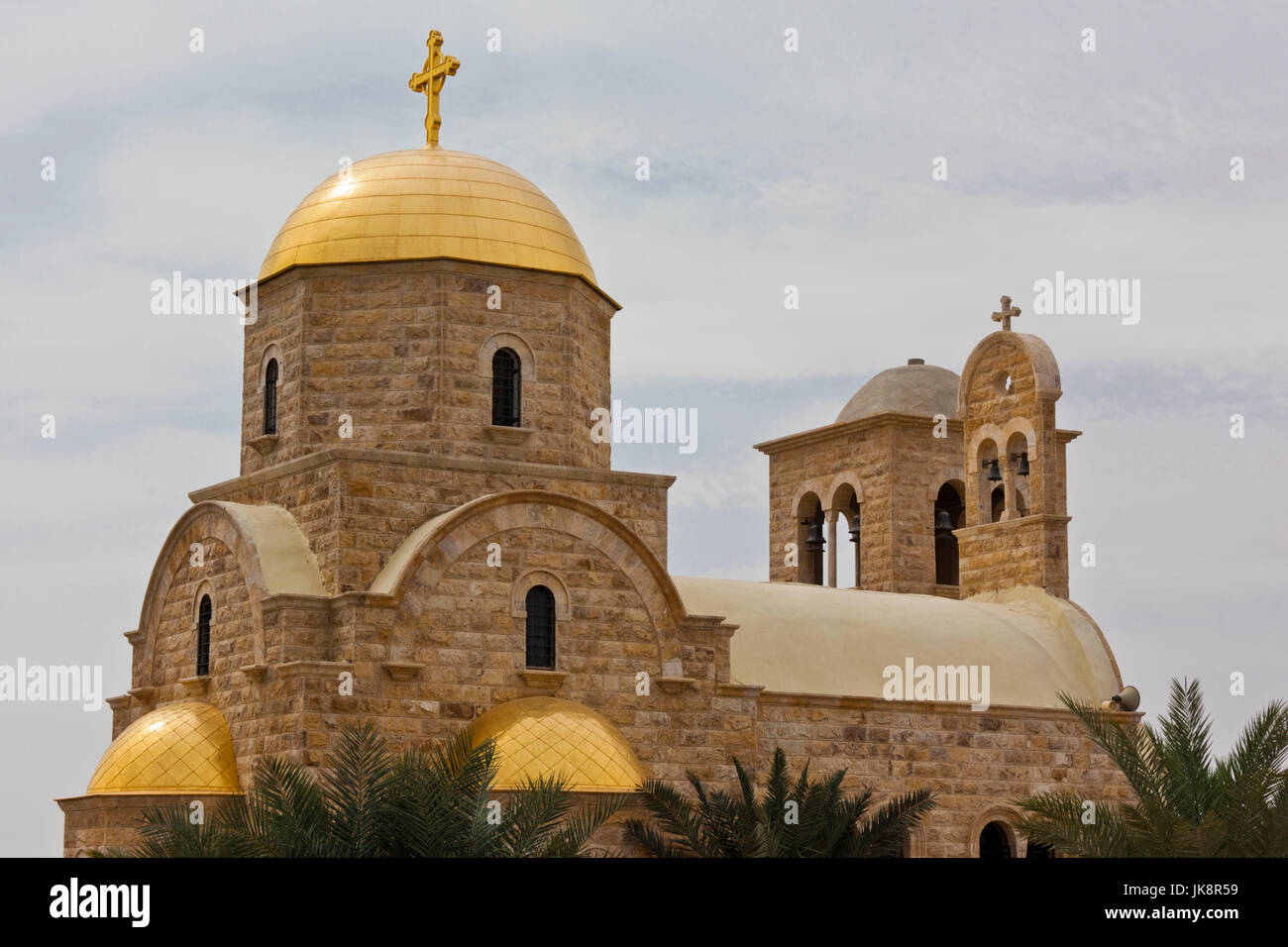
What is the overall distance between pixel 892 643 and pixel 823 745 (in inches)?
87.9

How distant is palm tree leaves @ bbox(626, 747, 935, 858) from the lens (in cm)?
1764

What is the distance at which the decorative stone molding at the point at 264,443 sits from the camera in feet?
69.5

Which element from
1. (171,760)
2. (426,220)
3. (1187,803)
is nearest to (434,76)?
(426,220)

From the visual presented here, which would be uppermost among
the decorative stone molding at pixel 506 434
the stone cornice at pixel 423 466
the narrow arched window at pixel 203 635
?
the decorative stone molding at pixel 506 434

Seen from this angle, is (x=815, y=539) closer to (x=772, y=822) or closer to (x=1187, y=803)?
(x=772, y=822)

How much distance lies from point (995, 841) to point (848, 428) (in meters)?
8.11

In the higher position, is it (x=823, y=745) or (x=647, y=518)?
(x=647, y=518)

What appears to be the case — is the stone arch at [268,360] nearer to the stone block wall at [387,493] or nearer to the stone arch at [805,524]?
the stone block wall at [387,493]

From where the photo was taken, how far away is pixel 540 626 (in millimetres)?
19703

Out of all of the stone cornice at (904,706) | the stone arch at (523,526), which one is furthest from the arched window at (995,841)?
the stone arch at (523,526)

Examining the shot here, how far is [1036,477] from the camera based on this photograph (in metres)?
25.8

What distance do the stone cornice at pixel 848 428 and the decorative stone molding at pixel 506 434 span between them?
892 centimetres
